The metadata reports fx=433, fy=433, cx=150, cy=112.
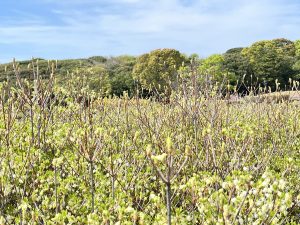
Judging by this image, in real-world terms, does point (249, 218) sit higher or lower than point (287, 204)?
lower

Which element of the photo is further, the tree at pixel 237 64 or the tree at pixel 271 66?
the tree at pixel 237 64

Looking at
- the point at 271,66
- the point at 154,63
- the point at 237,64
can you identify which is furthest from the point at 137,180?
the point at 237,64

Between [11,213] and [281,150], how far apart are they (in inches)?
174

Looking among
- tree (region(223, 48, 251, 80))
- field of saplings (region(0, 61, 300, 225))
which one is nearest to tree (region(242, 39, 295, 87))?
tree (region(223, 48, 251, 80))

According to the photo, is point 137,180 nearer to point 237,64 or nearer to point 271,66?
point 271,66

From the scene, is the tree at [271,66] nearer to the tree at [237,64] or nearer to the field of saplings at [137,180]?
the tree at [237,64]

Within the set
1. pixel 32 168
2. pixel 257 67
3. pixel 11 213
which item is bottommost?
pixel 11 213

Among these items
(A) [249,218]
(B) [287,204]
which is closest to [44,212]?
(A) [249,218]

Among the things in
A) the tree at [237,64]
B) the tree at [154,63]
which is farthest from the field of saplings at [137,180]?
the tree at [237,64]

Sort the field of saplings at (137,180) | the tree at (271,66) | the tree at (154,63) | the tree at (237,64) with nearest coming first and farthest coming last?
the field of saplings at (137,180) → the tree at (154,63) → the tree at (271,66) → the tree at (237,64)

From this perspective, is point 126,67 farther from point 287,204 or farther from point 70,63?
point 287,204

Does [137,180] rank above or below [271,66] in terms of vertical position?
below

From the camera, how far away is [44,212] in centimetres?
397

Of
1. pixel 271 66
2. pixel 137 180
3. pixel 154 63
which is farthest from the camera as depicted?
pixel 271 66
